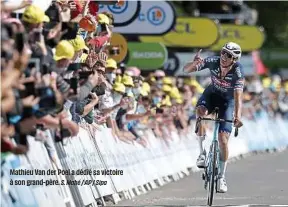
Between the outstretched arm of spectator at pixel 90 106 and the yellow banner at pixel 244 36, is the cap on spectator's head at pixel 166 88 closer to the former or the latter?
the outstretched arm of spectator at pixel 90 106

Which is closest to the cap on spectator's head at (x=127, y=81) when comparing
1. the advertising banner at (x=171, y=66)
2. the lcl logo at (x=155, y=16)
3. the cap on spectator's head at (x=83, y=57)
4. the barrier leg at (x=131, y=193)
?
the barrier leg at (x=131, y=193)

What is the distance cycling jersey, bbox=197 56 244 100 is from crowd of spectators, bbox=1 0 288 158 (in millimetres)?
1630

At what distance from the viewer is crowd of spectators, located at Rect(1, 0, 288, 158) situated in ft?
31.9

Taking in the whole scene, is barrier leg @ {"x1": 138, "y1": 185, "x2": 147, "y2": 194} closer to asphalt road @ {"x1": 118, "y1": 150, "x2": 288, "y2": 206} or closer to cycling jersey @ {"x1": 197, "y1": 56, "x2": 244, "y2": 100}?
asphalt road @ {"x1": 118, "y1": 150, "x2": 288, "y2": 206}

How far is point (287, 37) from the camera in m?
68.3

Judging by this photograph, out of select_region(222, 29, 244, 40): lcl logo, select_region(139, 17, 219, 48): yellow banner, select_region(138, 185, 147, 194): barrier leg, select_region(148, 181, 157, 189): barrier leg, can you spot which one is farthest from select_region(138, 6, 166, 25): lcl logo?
select_region(222, 29, 244, 40): lcl logo

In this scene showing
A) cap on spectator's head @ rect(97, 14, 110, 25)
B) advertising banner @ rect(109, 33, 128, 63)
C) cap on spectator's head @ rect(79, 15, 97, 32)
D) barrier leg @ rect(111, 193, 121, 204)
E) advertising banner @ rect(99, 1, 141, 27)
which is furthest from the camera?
advertising banner @ rect(99, 1, 141, 27)

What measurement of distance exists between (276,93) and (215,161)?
3001 centimetres

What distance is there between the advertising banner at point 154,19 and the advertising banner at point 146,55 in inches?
12.7

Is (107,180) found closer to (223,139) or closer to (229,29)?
(223,139)

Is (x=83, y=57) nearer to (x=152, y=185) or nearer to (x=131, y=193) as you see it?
(x=131, y=193)

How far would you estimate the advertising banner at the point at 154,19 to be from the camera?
24078mm

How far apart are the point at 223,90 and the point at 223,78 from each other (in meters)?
0.18

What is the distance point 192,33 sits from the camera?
101ft
